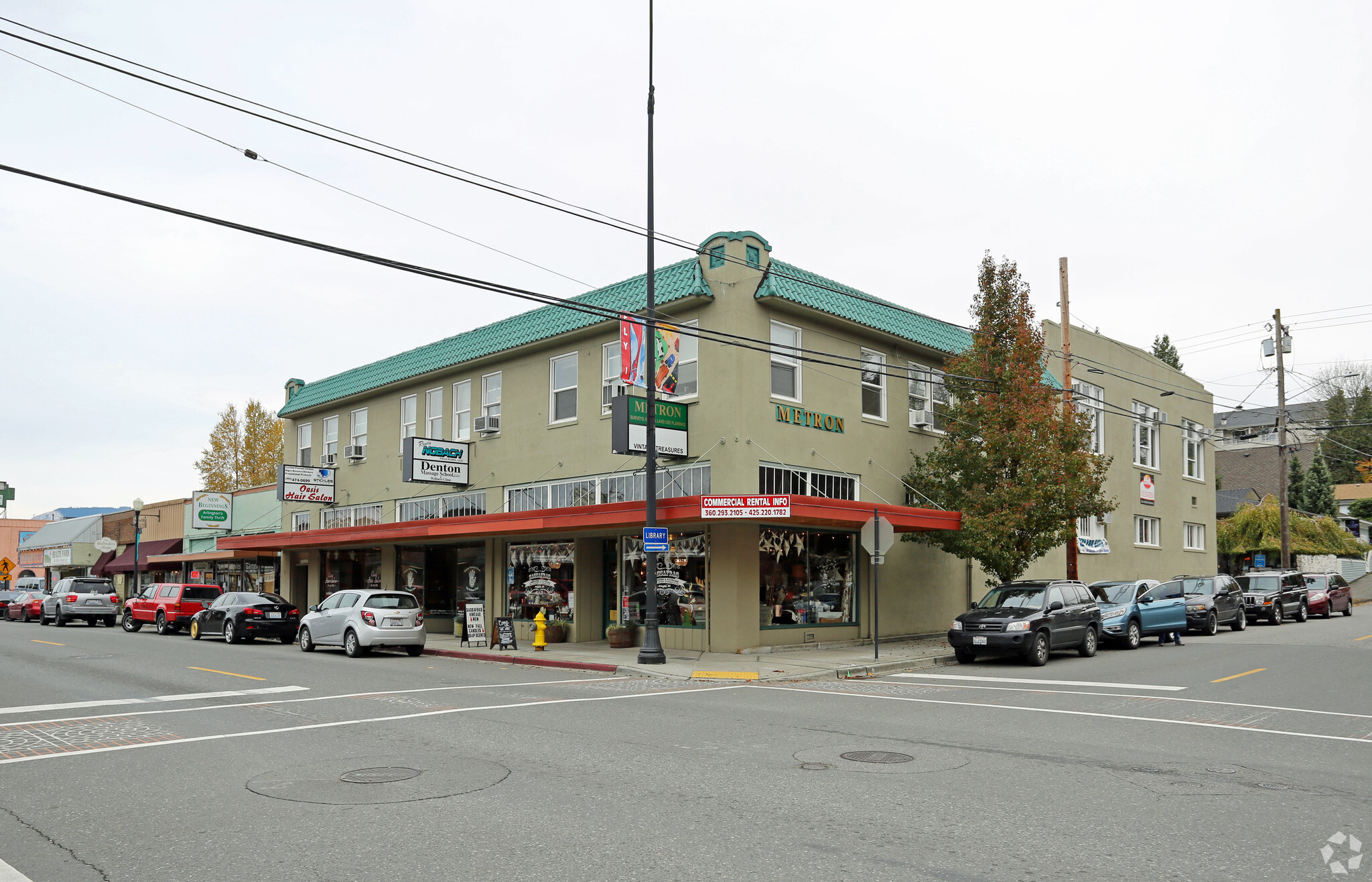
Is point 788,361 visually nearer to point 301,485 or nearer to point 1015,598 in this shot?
point 1015,598

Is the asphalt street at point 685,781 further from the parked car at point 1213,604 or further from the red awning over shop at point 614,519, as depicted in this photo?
the parked car at point 1213,604

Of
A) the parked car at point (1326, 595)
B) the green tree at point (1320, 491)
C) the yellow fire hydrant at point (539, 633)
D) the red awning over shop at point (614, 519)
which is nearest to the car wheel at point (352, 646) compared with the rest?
the yellow fire hydrant at point (539, 633)

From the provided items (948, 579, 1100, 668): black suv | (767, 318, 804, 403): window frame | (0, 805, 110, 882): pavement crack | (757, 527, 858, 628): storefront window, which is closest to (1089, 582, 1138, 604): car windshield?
(948, 579, 1100, 668): black suv

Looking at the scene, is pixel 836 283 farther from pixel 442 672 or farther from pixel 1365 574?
pixel 1365 574

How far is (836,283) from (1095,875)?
1981 centimetres

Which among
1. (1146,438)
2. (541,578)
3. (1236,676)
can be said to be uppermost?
(1146,438)

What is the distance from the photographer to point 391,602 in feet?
74.6

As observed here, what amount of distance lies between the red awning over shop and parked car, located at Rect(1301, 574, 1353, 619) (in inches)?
762

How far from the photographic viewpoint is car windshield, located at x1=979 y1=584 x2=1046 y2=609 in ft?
65.8

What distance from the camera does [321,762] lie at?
353 inches

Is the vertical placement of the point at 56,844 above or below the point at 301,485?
below

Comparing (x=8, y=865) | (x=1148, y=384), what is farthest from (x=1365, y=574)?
(x=8, y=865)

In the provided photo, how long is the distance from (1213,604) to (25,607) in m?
44.1

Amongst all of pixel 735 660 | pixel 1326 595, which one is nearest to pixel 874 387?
pixel 735 660
